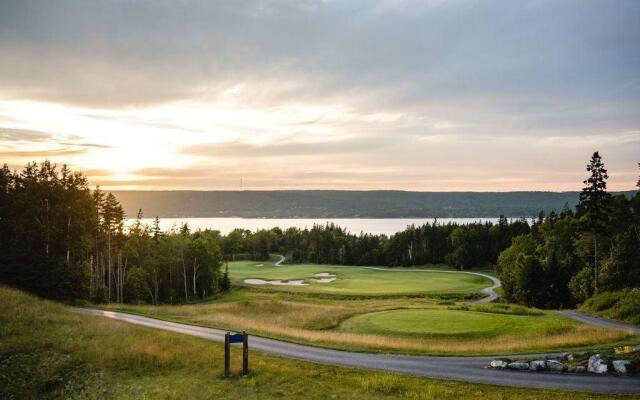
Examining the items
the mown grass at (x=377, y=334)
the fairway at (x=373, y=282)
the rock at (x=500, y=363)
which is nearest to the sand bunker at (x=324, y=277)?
the fairway at (x=373, y=282)

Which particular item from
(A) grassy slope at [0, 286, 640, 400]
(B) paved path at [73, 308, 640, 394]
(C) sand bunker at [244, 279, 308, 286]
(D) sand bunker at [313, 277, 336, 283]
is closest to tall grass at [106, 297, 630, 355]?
(B) paved path at [73, 308, 640, 394]

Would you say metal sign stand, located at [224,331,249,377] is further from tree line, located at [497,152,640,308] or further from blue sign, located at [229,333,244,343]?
tree line, located at [497,152,640,308]

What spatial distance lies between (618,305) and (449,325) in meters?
21.3

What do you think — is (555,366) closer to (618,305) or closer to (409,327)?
(409,327)

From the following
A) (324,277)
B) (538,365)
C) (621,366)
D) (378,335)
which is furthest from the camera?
(324,277)

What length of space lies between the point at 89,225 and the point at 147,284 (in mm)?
27438

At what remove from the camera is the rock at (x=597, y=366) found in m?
18.6

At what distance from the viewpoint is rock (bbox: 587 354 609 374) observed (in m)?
18.6

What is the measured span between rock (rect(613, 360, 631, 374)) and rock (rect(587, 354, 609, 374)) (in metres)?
0.34

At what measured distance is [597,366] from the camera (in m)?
18.8

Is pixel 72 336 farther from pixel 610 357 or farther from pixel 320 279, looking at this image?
pixel 320 279

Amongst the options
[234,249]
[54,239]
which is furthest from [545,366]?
Result: [234,249]

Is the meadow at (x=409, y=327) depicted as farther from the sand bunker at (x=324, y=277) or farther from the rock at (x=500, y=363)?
the sand bunker at (x=324, y=277)

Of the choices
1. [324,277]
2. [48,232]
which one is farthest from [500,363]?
[324,277]
